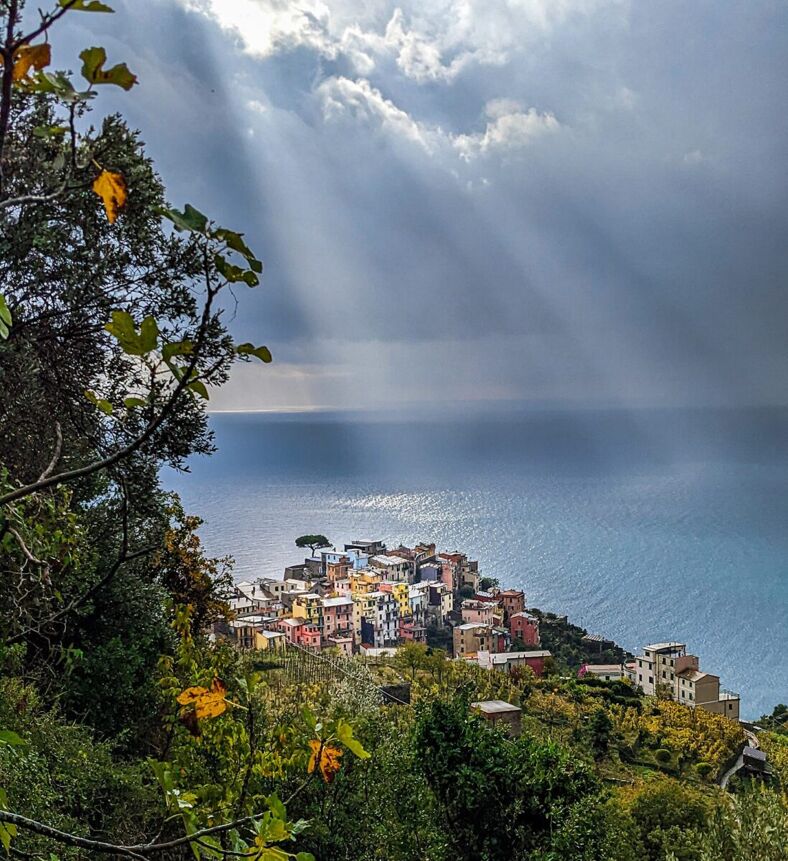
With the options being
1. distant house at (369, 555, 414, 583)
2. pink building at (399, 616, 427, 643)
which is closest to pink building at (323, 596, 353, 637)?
pink building at (399, 616, 427, 643)

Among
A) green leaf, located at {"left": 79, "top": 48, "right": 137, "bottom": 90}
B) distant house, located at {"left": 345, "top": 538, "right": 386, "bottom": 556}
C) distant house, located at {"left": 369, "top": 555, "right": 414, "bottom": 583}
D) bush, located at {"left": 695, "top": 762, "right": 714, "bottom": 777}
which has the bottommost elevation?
bush, located at {"left": 695, "top": 762, "right": 714, "bottom": 777}

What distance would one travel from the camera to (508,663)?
13.8 m

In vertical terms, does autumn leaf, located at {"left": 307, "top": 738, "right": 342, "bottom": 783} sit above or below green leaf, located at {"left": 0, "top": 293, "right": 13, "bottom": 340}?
below

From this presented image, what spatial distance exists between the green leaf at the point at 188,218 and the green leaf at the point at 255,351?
8cm

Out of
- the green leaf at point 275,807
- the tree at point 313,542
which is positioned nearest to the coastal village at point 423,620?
the tree at point 313,542

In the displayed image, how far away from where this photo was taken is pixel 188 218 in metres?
0.38

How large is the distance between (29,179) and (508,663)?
42.9 ft

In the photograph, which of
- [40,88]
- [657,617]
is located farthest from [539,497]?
[40,88]

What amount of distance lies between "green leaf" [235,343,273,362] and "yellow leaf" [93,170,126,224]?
12cm

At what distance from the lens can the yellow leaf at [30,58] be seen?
1.51 feet

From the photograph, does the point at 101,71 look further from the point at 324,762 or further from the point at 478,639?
the point at 478,639

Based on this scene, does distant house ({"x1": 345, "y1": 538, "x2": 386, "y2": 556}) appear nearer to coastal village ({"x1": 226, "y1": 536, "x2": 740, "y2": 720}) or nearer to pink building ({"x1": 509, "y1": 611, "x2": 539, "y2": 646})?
coastal village ({"x1": 226, "y1": 536, "x2": 740, "y2": 720})

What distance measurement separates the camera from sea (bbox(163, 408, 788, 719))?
21.7 metres

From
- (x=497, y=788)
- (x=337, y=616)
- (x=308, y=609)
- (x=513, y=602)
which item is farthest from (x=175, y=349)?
(x=513, y=602)
